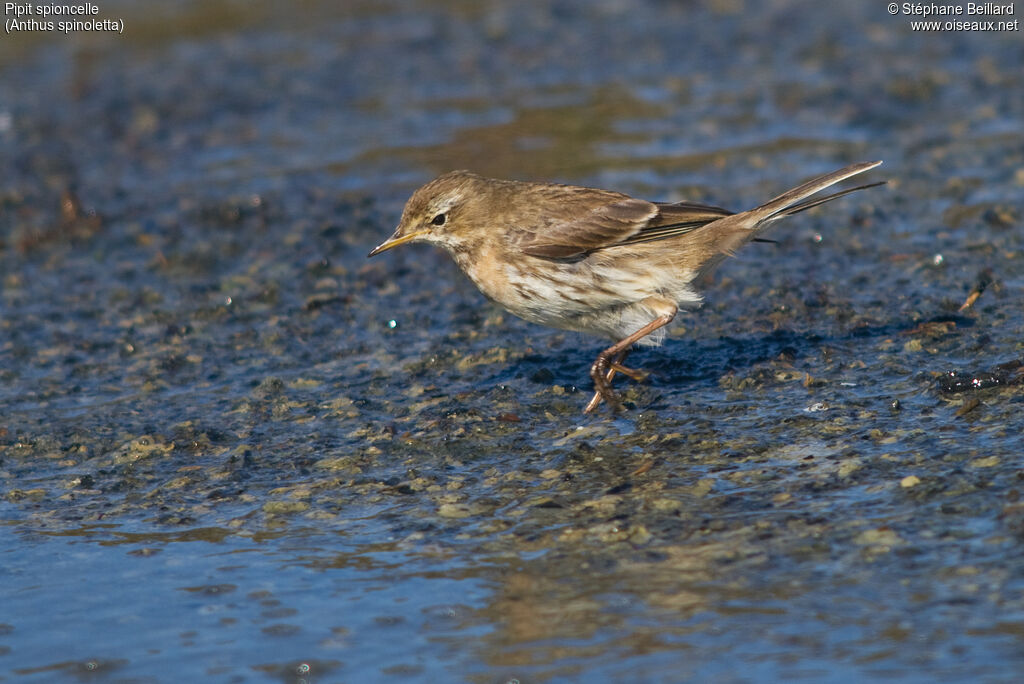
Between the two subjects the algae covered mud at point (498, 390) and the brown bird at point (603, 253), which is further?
the brown bird at point (603, 253)

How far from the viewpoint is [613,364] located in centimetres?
727

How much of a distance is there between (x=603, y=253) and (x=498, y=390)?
1.03 m

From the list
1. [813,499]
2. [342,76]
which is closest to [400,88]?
[342,76]

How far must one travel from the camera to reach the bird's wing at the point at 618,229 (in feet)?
24.4

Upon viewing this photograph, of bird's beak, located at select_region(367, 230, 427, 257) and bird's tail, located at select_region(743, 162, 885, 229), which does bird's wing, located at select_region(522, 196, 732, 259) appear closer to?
bird's tail, located at select_region(743, 162, 885, 229)

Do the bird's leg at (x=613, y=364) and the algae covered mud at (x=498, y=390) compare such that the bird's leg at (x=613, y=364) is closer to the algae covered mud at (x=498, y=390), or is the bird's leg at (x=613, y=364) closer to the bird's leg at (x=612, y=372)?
the bird's leg at (x=612, y=372)

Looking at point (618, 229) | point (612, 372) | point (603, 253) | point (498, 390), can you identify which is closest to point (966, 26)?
point (618, 229)

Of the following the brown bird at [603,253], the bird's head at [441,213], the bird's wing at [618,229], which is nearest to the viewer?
the brown bird at [603,253]

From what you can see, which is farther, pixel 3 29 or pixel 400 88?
pixel 3 29

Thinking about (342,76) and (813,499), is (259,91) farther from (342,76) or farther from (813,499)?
(813,499)

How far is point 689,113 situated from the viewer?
12.9 metres

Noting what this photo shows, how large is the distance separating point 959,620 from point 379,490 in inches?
113

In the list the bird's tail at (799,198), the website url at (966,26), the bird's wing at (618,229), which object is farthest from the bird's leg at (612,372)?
the website url at (966,26)

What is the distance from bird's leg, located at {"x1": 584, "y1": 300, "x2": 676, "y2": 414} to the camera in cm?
710
